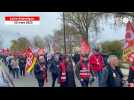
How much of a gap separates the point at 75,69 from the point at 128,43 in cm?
117

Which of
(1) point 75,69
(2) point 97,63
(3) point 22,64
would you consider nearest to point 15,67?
(3) point 22,64

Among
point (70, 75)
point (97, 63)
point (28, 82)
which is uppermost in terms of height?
point (97, 63)

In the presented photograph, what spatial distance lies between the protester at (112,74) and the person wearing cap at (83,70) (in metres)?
0.34

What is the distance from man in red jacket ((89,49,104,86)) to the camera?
6.82 m

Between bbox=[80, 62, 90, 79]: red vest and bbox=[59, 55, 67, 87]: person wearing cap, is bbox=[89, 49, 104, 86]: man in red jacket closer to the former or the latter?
bbox=[80, 62, 90, 79]: red vest

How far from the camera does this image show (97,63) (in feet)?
22.4

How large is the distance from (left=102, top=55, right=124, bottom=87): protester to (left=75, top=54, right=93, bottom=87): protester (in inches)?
13.1

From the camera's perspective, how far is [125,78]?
6.83 m

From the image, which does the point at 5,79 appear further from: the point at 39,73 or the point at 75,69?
the point at 75,69

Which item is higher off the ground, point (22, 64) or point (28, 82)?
point (22, 64)

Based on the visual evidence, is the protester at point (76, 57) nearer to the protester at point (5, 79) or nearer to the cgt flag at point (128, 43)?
the cgt flag at point (128, 43)

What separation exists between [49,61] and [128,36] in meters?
1.64
